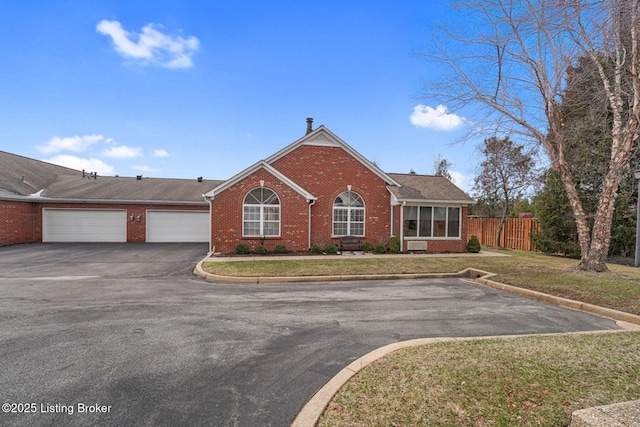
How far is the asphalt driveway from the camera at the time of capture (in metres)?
2.98

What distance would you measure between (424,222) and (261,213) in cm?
853

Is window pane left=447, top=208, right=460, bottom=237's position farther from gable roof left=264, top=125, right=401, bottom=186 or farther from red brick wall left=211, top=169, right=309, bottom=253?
red brick wall left=211, top=169, right=309, bottom=253

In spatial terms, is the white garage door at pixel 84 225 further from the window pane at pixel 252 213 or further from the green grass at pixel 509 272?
the green grass at pixel 509 272

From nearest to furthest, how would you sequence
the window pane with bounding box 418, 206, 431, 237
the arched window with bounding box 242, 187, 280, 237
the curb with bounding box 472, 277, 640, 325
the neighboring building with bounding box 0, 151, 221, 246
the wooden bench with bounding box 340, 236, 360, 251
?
the curb with bounding box 472, 277, 640, 325 < the arched window with bounding box 242, 187, 280, 237 < the wooden bench with bounding box 340, 236, 360, 251 < the window pane with bounding box 418, 206, 431, 237 < the neighboring building with bounding box 0, 151, 221, 246

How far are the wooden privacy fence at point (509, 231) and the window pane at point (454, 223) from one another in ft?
19.3

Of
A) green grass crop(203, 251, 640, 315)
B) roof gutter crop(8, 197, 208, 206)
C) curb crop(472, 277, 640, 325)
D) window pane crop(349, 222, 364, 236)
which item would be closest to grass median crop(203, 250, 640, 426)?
curb crop(472, 277, 640, 325)

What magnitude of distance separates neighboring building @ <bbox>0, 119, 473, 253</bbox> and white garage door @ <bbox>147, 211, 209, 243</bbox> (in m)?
0.06

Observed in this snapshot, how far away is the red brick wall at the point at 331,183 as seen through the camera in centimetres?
1616

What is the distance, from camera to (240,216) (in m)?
14.7

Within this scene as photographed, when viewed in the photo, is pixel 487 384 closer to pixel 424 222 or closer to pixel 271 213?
pixel 271 213

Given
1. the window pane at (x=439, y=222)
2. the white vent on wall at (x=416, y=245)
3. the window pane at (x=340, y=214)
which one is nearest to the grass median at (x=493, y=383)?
the white vent on wall at (x=416, y=245)

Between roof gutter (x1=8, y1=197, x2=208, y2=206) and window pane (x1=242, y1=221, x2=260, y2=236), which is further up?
roof gutter (x1=8, y1=197, x2=208, y2=206)

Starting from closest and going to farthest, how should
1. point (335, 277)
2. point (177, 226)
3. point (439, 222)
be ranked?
1. point (335, 277)
2. point (439, 222)
3. point (177, 226)

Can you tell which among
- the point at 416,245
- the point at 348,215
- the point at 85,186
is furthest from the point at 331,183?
the point at 85,186
